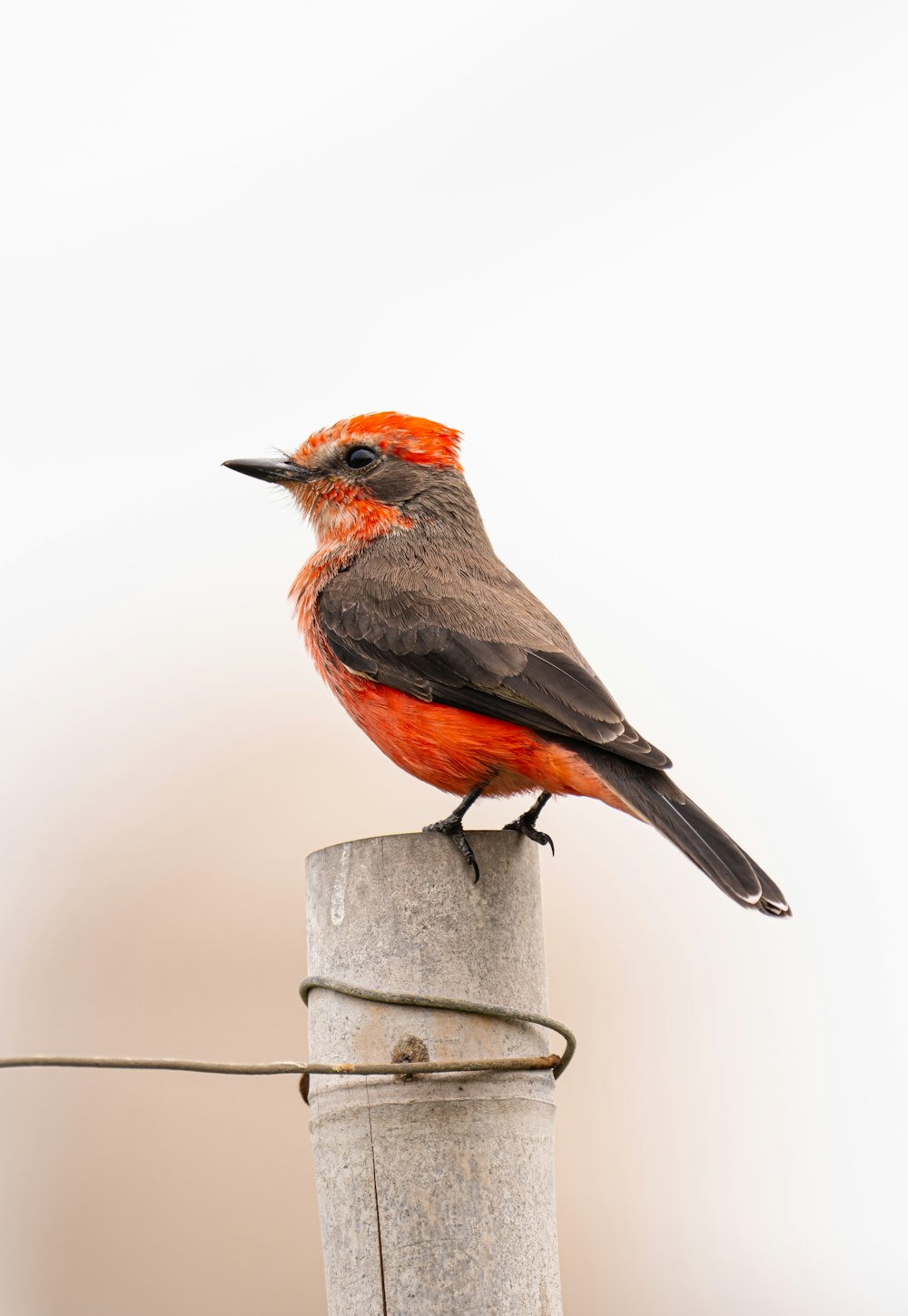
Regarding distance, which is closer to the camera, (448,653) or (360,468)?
(448,653)

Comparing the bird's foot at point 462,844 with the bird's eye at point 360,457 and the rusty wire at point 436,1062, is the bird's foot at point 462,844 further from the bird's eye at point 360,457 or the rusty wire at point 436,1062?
the bird's eye at point 360,457

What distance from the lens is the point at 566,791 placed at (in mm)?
3531

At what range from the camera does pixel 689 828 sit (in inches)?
126

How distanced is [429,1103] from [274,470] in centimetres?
284

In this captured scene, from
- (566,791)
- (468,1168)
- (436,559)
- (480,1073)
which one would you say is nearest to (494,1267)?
(468,1168)

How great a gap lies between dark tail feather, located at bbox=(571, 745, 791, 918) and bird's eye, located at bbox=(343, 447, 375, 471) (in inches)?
68.7

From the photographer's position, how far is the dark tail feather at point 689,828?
118 inches

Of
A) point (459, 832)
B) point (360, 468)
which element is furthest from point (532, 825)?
point (360, 468)

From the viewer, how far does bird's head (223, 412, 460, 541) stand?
15.4 feet

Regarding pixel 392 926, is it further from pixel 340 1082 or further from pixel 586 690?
pixel 586 690

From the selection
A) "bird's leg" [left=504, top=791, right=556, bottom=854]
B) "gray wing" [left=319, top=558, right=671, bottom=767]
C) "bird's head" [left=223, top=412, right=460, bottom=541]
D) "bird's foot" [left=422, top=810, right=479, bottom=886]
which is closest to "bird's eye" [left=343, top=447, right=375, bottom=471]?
"bird's head" [left=223, top=412, right=460, bottom=541]

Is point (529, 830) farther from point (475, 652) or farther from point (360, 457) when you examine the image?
point (360, 457)

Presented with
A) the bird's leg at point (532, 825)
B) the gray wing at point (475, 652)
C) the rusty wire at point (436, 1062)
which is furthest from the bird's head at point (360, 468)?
the rusty wire at point (436, 1062)

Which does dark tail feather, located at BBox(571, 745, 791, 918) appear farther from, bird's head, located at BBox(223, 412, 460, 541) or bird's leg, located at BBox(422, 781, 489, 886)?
bird's head, located at BBox(223, 412, 460, 541)
